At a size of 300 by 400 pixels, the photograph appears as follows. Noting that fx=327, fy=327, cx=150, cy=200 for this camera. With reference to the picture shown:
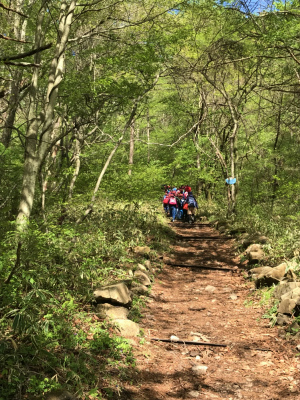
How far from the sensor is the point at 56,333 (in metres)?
3.56

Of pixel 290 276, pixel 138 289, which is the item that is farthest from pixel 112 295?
pixel 290 276

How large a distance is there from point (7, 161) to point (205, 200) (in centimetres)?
1507

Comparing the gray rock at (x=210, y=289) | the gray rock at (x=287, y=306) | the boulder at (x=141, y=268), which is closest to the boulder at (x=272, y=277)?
the gray rock at (x=210, y=289)

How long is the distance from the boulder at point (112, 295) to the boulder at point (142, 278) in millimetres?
1435

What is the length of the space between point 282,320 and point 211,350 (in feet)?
4.20

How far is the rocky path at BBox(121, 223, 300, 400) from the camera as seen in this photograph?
3590mm

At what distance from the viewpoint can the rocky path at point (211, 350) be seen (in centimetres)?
359

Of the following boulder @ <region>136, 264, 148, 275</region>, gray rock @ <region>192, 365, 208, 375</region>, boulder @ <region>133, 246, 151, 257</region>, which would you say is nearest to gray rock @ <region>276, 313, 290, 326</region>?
gray rock @ <region>192, 365, 208, 375</region>

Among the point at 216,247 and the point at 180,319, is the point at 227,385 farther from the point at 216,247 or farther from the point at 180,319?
the point at 216,247

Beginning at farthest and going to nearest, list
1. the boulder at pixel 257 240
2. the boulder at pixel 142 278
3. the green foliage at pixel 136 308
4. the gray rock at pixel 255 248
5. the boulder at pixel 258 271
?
1. the boulder at pixel 257 240
2. the gray rock at pixel 255 248
3. the boulder at pixel 258 271
4. the boulder at pixel 142 278
5. the green foliage at pixel 136 308

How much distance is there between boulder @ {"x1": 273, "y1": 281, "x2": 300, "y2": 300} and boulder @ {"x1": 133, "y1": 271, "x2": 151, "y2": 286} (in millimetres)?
2453

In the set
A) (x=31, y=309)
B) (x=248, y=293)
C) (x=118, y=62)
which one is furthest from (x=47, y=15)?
(x=248, y=293)

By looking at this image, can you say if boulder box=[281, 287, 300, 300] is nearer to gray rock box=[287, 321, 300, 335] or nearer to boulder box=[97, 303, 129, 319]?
gray rock box=[287, 321, 300, 335]

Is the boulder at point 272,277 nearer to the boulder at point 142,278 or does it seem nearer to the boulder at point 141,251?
the boulder at point 142,278
